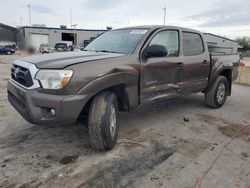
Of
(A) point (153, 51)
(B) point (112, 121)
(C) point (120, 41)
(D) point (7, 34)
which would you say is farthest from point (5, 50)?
(B) point (112, 121)

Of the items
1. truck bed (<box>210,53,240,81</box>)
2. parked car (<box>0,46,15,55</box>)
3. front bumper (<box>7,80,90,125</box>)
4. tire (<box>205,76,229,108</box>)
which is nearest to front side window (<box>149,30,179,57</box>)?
truck bed (<box>210,53,240,81</box>)

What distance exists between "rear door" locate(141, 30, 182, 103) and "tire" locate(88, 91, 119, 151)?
2.48ft

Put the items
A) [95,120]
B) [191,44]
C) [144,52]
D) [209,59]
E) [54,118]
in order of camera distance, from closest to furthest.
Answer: [54,118], [95,120], [144,52], [191,44], [209,59]

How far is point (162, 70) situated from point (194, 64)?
3.56ft

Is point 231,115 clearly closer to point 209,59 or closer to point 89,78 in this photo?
point 209,59

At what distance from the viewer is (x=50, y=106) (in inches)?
107

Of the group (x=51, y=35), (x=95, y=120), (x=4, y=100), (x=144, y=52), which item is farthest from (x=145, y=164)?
(x=51, y=35)

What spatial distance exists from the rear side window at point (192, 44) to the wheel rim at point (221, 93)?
3.79ft

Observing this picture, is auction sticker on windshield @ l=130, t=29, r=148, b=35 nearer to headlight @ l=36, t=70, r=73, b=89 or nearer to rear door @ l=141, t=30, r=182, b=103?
rear door @ l=141, t=30, r=182, b=103

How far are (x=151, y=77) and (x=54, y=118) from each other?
5.55 feet

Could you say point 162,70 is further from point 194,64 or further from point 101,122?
point 101,122

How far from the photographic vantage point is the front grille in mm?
2883

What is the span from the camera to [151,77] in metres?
3.76

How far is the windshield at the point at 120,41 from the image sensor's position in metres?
3.71
